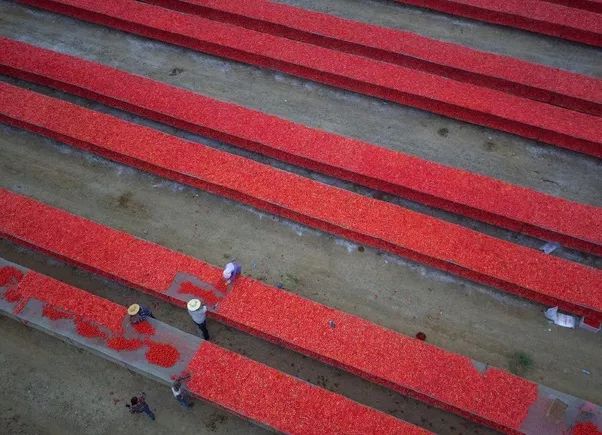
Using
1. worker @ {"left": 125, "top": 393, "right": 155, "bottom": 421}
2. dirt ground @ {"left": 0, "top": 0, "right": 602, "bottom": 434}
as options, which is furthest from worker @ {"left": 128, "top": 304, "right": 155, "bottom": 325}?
worker @ {"left": 125, "top": 393, "right": 155, "bottom": 421}

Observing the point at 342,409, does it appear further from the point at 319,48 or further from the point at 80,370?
the point at 319,48

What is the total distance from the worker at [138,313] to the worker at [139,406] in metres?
0.95

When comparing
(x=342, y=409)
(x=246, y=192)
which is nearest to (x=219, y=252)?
(x=246, y=192)

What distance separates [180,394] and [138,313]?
3.92 ft

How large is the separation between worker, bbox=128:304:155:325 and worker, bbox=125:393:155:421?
3.13 ft

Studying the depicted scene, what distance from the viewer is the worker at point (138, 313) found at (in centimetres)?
645

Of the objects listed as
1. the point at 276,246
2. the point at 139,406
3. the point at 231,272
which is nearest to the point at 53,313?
the point at 139,406

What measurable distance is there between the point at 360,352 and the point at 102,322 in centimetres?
339

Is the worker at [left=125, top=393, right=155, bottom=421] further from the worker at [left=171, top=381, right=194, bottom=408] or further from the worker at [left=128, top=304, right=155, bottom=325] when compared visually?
the worker at [left=128, top=304, right=155, bottom=325]

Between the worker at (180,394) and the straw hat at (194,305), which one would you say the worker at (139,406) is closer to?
the worker at (180,394)

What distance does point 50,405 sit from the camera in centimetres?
645

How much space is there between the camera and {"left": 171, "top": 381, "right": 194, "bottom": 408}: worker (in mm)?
5988

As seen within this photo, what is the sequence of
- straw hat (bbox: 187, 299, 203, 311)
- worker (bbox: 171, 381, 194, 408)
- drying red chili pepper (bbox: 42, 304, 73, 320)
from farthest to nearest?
1. drying red chili pepper (bbox: 42, 304, 73, 320)
2. straw hat (bbox: 187, 299, 203, 311)
3. worker (bbox: 171, 381, 194, 408)

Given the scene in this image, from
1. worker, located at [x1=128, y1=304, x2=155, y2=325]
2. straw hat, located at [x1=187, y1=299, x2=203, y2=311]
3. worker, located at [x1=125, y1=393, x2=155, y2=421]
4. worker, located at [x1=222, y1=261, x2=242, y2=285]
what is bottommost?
worker, located at [x1=125, y1=393, x2=155, y2=421]
